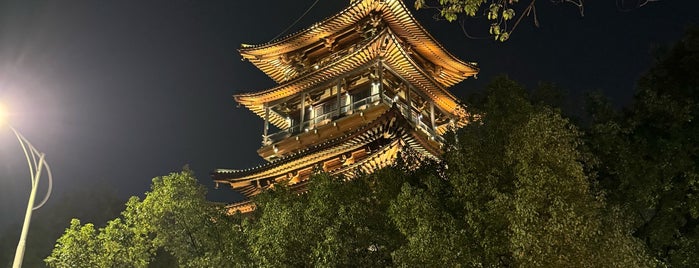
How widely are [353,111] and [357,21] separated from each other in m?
5.42

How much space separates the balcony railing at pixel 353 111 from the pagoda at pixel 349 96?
61 mm

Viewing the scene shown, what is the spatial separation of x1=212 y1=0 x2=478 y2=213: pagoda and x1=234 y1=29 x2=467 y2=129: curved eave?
0.16 feet

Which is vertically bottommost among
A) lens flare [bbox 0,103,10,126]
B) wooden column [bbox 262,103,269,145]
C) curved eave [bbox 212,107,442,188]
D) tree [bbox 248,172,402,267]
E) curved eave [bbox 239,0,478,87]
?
tree [bbox 248,172,402,267]

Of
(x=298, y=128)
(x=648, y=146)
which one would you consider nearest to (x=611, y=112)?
(x=648, y=146)

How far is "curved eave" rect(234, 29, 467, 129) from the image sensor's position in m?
25.4

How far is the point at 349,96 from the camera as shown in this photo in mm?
27797

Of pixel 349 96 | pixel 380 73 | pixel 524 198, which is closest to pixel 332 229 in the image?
pixel 524 198

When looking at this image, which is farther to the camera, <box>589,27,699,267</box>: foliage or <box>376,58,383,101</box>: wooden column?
<box>376,58,383,101</box>: wooden column

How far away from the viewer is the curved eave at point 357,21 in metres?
27.1

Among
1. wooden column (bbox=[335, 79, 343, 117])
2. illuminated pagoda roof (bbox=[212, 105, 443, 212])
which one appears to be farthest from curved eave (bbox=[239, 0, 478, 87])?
illuminated pagoda roof (bbox=[212, 105, 443, 212])

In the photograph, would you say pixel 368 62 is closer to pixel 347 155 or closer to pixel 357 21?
pixel 357 21

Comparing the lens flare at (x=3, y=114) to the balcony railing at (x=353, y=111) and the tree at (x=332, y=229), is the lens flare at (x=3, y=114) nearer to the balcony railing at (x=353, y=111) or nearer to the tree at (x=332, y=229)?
the tree at (x=332, y=229)

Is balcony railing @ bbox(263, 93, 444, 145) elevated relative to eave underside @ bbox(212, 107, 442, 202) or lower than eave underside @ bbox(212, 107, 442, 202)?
elevated

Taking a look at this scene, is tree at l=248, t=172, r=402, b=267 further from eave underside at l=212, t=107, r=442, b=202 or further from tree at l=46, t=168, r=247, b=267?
eave underside at l=212, t=107, r=442, b=202
